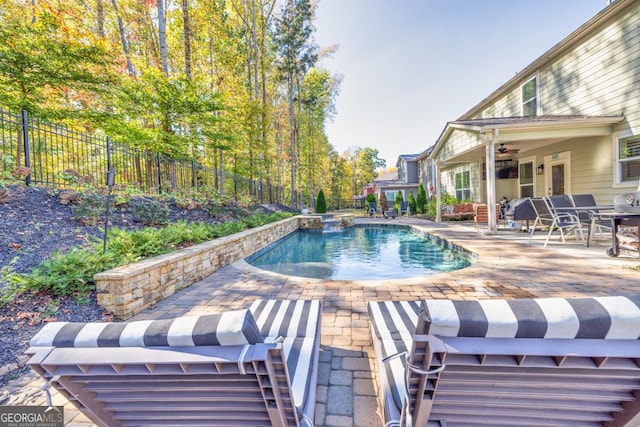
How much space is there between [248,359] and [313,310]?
1.50 m

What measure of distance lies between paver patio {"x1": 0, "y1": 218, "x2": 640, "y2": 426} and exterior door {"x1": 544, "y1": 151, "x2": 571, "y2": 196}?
12.8ft

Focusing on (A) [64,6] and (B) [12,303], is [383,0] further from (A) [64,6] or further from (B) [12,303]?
(B) [12,303]

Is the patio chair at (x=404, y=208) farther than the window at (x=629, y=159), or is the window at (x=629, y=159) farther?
the patio chair at (x=404, y=208)

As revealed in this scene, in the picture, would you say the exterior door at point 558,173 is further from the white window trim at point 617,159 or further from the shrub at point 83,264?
the shrub at point 83,264

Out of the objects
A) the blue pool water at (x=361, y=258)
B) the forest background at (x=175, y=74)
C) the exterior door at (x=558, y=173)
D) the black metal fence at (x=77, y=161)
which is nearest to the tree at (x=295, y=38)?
the forest background at (x=175, y=74)

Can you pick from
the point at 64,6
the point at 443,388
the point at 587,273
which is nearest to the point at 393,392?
the point at 443,388

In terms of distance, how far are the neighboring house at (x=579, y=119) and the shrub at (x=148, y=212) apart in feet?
25.8

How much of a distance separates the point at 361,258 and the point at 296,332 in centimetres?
482

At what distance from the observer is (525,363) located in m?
0.86

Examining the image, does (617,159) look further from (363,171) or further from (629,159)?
(363,171)

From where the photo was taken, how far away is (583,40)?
7.11m

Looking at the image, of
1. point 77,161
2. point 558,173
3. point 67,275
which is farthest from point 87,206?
point 558,173

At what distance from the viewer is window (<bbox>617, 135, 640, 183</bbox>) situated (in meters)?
6.17

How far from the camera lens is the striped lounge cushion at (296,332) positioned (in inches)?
55.8
